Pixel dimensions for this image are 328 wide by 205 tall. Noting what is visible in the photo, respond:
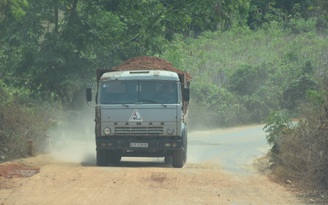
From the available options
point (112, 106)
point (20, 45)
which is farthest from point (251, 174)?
point (20, 45)

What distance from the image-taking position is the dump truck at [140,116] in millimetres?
19203

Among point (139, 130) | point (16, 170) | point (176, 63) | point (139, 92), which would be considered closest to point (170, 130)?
point (139, 130)

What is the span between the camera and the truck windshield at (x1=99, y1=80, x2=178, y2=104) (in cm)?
1942

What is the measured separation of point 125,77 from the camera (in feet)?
64.5

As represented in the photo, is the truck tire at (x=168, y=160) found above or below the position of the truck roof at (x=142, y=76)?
below

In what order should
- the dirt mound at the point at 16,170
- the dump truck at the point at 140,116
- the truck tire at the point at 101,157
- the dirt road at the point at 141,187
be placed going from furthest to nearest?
the truck tire at the point at 101,157 < the dump truck at the point at 140,116 < the dirt mound at the point at 16,170 < the dirt road at the point at 141,187

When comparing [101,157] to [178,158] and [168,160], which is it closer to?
[178,158]

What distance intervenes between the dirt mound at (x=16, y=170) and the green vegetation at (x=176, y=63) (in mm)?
1938

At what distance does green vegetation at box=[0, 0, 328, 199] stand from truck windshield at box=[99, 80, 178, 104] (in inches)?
107

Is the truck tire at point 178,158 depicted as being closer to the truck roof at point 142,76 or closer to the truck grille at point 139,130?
the truck grille at point 139,130

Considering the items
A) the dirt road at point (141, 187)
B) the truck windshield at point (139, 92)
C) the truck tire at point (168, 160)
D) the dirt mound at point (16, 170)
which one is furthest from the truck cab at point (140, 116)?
the dirt mound at point (16, 170)

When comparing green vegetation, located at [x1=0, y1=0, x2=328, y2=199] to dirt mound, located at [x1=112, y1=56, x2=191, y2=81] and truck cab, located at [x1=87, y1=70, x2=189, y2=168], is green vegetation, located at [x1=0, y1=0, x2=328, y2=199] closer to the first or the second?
dirt mound, located at [x1=112, y1=56, x2=191, y2=81]

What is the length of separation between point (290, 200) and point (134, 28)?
1790 centimetres

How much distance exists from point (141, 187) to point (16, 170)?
4513 millimetres
